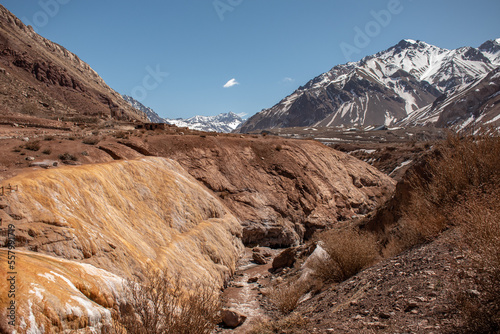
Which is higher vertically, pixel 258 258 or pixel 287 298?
pixel 258 258

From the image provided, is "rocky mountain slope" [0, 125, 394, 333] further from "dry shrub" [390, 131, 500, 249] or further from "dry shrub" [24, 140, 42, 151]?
"dry shrub" [390, 131, 500, 249]

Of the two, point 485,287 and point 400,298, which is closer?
point 485,287

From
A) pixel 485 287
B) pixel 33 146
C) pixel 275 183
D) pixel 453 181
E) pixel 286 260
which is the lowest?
pixel 286 260

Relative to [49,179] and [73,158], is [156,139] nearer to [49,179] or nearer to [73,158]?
[73,158]

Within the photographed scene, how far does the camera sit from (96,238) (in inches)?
320

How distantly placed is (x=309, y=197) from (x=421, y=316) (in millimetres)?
21858

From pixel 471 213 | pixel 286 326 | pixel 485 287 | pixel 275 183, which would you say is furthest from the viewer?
pixel 275 183

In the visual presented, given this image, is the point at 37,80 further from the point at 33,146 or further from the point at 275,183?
the point at 275,183

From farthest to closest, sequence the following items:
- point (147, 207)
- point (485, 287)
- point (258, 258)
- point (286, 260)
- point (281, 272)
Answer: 1. point (258, 258)
2. point (286, 260)
3. point (281, 272)
4. point (147, 207)
5. point (485, 287)

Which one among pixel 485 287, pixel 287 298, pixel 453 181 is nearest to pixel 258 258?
pixel 287 298

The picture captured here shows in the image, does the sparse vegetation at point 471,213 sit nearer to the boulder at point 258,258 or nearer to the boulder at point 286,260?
the boulder at point 286,260

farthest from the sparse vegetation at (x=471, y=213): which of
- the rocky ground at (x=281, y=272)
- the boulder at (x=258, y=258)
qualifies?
the boulder at (x=258, y=258)

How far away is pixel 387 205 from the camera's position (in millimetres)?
14906

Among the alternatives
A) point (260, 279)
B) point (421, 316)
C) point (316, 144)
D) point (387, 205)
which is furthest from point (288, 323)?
point (316, 144)
